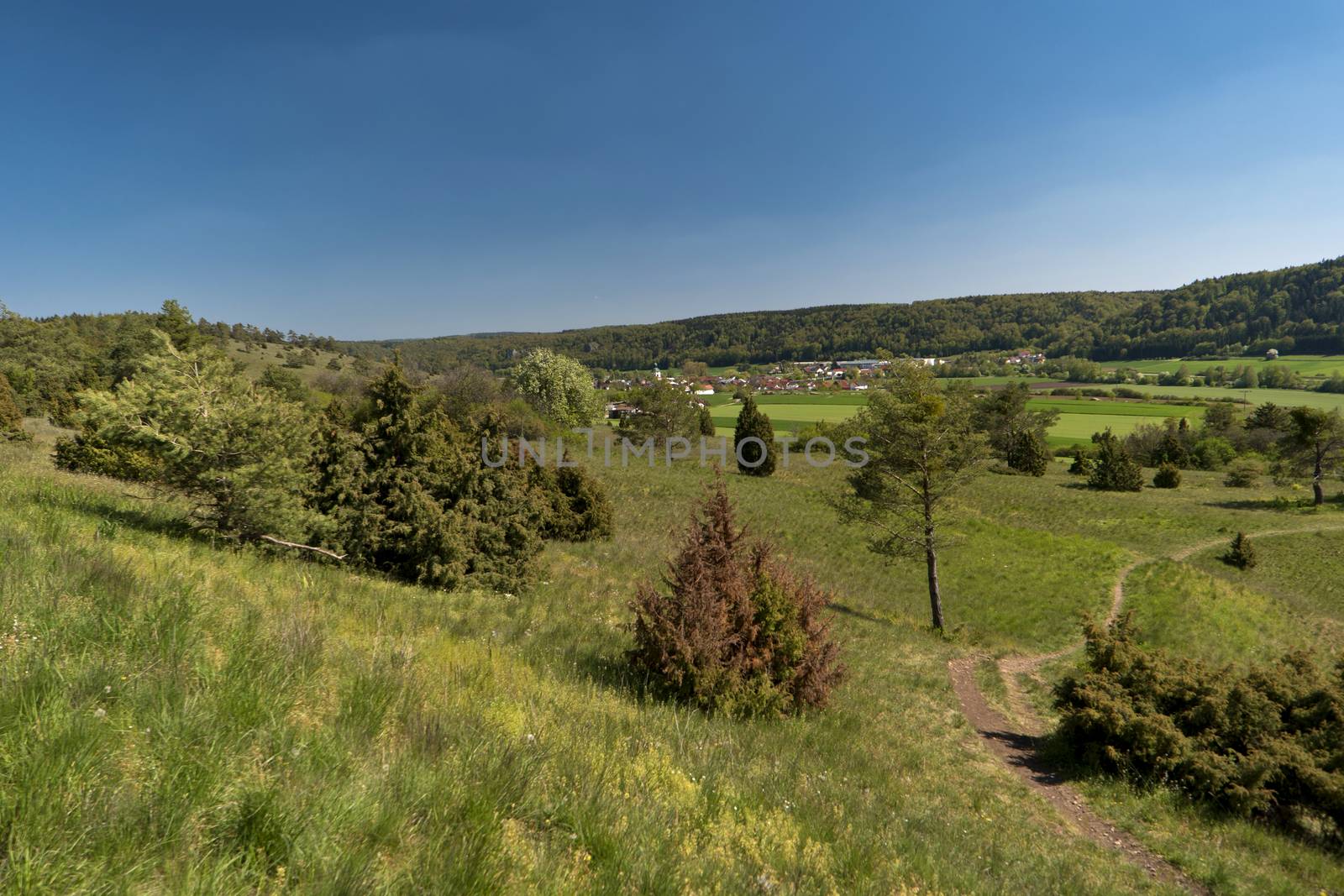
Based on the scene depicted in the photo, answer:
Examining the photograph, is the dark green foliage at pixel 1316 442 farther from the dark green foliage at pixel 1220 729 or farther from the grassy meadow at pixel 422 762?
the grassy meadow at pixel 422 762

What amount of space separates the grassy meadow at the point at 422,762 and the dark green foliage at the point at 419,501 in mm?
985

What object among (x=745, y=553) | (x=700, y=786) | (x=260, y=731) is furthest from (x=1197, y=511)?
(x=260, y=731)

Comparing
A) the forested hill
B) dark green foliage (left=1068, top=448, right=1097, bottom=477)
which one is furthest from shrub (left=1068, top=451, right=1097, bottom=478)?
the forested hill

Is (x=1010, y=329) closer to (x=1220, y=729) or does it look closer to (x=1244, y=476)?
(x=1244, y=476)

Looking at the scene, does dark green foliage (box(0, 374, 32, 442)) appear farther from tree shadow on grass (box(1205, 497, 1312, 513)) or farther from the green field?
the green field

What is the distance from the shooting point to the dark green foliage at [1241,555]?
2205 cm

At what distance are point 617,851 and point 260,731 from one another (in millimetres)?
1905

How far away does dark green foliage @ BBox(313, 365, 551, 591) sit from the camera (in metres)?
10.7

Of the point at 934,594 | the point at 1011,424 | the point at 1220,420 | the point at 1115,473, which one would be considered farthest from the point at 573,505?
the point at 1220,420

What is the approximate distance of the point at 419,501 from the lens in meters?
Answer: 10.9

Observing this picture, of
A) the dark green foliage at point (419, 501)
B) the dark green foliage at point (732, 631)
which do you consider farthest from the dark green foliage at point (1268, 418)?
the dark green foliage at point (419, 501)

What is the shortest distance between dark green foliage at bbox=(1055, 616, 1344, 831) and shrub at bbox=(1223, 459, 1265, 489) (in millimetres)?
41112

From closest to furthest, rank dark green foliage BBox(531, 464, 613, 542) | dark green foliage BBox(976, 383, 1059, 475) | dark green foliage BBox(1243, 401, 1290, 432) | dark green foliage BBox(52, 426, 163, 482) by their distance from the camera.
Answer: dark green foliage BBox(52, 426, 163, 482) < dark green foliage BBox(531, 464, 613, 542) < dark green foliage BBox(976, 383, 1059, 475) < dark green foliage BBox(1243, 401, 1290, 432)

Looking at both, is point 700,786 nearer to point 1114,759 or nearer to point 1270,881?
point 1270,881
